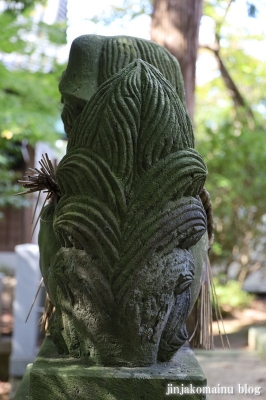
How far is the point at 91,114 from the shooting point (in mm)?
1445

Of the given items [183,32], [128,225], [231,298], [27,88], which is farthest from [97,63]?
[231,298]

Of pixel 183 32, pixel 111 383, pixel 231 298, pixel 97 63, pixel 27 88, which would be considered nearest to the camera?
pixel 111 383

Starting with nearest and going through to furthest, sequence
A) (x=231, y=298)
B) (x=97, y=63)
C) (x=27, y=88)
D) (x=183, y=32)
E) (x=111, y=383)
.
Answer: (x=111, y=383) → (x=97, y=63) → (x=183, y=32) → (x=27, y=88) → (x=231, y=298)

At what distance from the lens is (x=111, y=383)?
1235mm

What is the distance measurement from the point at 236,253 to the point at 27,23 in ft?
14.9

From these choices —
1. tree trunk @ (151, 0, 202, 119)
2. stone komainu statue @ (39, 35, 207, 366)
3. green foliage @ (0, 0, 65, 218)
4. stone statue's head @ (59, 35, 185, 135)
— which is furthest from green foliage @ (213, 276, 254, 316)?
stone komainu statue @ (39, 35, 207, 366)

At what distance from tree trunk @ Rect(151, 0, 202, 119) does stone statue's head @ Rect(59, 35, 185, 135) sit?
192 centimetres

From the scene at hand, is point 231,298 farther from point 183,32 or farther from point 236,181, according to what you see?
point 183,32

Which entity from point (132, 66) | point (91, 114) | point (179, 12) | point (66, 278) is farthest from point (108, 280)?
point (179, 12)

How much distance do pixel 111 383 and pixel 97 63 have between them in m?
1.22

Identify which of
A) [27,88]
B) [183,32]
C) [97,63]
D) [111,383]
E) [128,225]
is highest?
[27,88]

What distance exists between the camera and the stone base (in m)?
1.23

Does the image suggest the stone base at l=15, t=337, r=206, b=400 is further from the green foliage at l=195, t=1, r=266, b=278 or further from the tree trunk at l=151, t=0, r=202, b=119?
the green foliage at l=195, t=1, r=266, b=278

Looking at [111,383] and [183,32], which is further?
[183,32]
